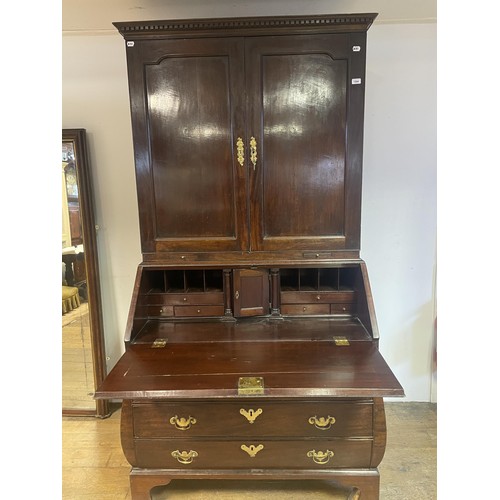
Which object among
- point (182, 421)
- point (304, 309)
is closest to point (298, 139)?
point (304, 309)

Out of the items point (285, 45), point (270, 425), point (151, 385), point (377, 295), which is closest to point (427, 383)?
point (377, 295)

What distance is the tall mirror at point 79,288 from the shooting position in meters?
1.87

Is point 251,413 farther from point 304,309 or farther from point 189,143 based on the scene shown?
point 189,143

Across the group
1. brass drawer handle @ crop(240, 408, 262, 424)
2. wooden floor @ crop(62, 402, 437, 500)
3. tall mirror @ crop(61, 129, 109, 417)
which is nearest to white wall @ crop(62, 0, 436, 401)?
tall mirror @ crop(61, 129, 109, 417)

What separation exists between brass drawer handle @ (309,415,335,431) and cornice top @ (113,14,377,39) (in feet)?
4.86

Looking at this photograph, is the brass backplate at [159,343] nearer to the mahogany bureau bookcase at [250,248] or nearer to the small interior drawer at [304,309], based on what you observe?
the mahogany bureau bookcase at [250,248]

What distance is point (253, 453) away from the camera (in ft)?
4.35

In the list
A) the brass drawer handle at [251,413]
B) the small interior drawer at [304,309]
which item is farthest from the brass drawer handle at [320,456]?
Answer: the small interior drawer at [304,309]

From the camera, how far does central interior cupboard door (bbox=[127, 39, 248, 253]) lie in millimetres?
1415

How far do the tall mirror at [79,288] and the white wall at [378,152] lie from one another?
0.08 m

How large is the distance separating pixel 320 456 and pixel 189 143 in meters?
1.34

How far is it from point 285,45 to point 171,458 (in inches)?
65.8

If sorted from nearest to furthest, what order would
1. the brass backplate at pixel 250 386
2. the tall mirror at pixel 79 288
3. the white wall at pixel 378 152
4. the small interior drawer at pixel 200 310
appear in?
the brass backplate at pixel 250 386 < the small interior drawer at pixel 200 310 < the white wall at pixel 378 152 < the tall mirror at pixel 79 288
